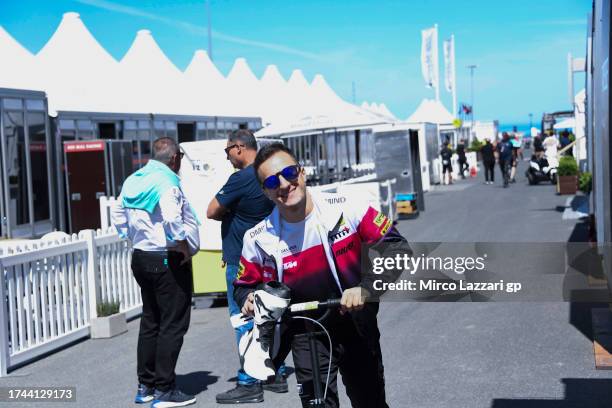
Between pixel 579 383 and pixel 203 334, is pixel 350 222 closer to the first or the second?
pixel 579 383

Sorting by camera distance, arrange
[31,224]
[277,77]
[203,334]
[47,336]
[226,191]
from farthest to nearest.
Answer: [277,77]
[31,224]
[203,334]
[47,336]
[226,191]

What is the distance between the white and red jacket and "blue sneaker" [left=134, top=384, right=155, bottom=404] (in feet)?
10.3

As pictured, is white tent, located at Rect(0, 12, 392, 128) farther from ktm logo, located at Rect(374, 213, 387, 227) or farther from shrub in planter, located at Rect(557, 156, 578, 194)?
ktm logo, located at Rect(374, 213, 387, 227)

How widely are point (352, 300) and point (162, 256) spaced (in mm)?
3213

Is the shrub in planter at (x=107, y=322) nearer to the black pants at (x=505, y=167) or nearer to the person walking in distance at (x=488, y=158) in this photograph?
the black pants at (x=505, y=167)

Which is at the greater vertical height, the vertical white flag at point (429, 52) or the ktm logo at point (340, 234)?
the vertical white flag at point (429, 52)

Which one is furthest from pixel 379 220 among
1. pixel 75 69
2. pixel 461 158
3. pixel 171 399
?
pixel 461 158

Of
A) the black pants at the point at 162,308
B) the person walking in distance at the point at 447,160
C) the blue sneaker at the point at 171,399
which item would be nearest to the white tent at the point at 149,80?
the person walking in distance at the point at 447,160

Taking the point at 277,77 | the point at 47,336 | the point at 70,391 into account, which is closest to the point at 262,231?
the point at 70,391

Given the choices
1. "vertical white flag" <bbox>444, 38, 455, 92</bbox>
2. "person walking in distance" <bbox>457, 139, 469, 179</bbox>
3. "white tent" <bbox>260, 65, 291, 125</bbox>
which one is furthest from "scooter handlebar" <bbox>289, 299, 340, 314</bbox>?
"vertical white flag" <bbox>444, 38, 455, 92</bbox>

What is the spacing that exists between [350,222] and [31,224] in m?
14.0

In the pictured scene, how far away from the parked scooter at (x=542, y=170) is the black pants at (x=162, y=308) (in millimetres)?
24863

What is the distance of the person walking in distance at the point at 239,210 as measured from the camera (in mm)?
6289

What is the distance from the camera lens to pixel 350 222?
12.3 ft
